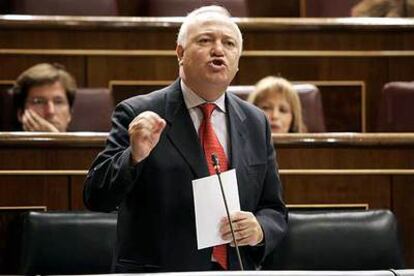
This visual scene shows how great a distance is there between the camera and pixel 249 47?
1.92 metres

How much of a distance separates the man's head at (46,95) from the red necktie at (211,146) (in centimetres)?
65

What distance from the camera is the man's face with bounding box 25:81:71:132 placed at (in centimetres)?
163

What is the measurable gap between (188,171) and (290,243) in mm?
261

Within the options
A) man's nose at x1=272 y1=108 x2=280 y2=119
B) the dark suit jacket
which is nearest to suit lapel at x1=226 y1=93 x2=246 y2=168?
the dark suit jacket

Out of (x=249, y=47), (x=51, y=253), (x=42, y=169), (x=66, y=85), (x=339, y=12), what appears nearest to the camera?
(x=51, y=253)

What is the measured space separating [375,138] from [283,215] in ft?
1.21

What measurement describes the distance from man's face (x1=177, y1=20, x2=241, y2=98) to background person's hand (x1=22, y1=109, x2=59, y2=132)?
624 millimetres

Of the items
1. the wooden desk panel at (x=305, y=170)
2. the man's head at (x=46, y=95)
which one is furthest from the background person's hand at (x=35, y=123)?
the wooden desk panel at (x=305, y=170)

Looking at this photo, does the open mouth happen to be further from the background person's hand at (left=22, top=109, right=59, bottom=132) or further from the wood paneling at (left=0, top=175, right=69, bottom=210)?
the background person's hand at (left=22, top=109, right=59, bottom=132)

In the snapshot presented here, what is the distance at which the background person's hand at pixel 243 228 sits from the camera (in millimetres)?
976

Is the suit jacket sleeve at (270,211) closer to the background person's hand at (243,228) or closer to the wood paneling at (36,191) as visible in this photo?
the background person's hand at (243,228)

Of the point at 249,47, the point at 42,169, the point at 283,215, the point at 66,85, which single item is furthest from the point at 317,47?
the point at 283,215

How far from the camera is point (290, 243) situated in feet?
3.95

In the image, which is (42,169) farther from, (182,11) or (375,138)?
(182,11)
